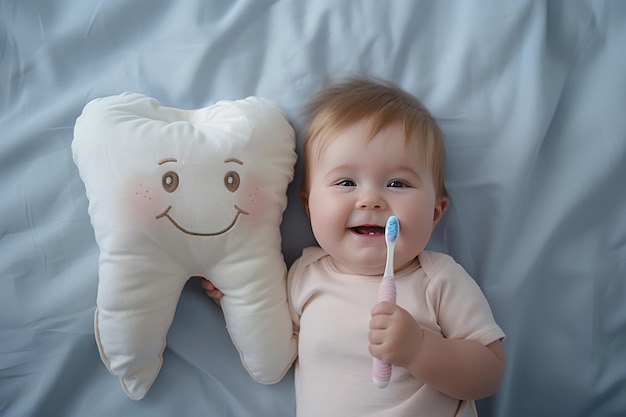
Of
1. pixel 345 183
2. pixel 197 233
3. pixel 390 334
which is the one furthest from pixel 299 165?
pixel 390 334

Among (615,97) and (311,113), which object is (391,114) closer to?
(311,113)

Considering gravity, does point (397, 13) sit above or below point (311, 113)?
above

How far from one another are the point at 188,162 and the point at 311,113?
27cm

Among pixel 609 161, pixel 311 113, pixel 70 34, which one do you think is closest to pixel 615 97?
pixel 609 161

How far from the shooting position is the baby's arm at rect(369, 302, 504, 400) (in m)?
0.81

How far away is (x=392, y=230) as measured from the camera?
840mm

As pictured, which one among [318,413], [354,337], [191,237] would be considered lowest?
[318,413]

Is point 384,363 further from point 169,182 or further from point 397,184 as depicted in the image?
point 169,182

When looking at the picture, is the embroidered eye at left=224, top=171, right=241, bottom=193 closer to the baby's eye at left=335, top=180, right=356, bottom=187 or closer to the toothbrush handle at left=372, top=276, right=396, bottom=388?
the baby's eye at left=335, top=180, right=356, bottom=187

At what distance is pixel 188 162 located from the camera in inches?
34.2

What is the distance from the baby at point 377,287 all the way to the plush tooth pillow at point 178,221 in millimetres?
68

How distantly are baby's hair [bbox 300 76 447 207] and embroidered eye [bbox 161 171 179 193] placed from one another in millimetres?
243

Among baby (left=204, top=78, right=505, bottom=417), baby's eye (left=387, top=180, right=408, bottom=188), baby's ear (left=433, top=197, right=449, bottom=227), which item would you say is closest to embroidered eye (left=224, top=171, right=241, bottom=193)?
baby (left=204, top=78, right=505, bottom=417)

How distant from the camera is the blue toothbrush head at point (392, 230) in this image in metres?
0.84
